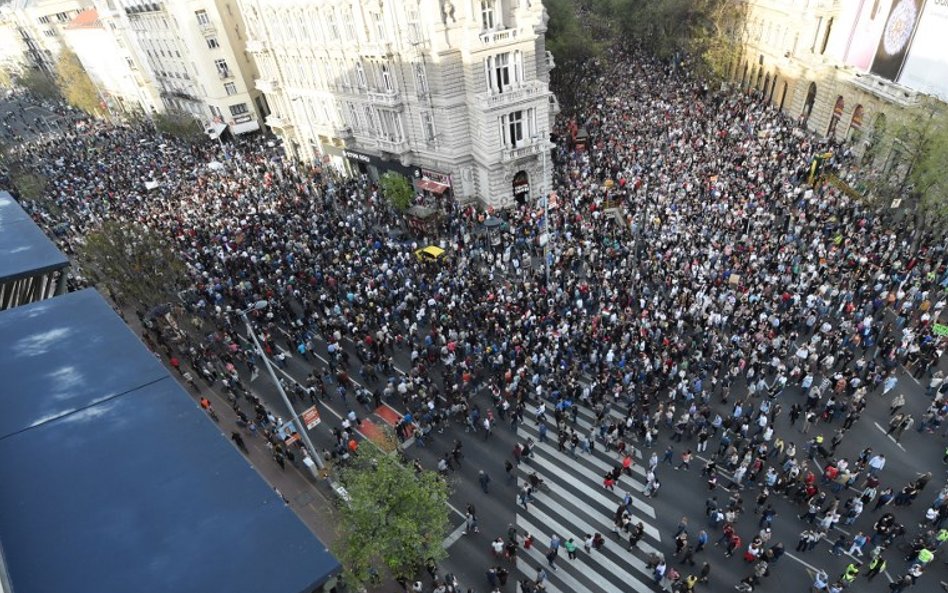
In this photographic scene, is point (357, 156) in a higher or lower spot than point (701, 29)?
lower

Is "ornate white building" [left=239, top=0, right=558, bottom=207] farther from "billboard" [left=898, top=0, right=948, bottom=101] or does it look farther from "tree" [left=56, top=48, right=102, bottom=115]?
"tree" [left=56, top=48, right=102, bottom=115]

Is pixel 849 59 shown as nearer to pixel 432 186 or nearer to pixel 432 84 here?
pixel 432 84

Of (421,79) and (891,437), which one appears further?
(421,79)

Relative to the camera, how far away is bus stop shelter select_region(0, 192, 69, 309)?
74.6 feet

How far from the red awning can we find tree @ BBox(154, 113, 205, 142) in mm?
37259

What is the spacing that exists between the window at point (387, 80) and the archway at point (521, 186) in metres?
12.3

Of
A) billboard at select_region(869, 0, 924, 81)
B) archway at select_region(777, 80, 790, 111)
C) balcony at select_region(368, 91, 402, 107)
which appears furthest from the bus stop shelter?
archway at select_region(777, 80, 790, 111)

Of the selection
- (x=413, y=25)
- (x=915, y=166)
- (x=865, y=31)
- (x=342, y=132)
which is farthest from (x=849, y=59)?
(x=342, y=132)

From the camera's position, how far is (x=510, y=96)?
38844 mm

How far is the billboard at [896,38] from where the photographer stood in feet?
125

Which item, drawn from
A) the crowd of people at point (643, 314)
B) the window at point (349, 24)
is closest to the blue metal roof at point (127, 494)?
the crowd of people at point (643, 314)

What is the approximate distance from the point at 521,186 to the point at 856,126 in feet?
99.0

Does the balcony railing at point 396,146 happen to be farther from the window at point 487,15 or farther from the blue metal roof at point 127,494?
the blue metal roof at point 127,494

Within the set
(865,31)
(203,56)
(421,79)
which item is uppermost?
(203,56)
